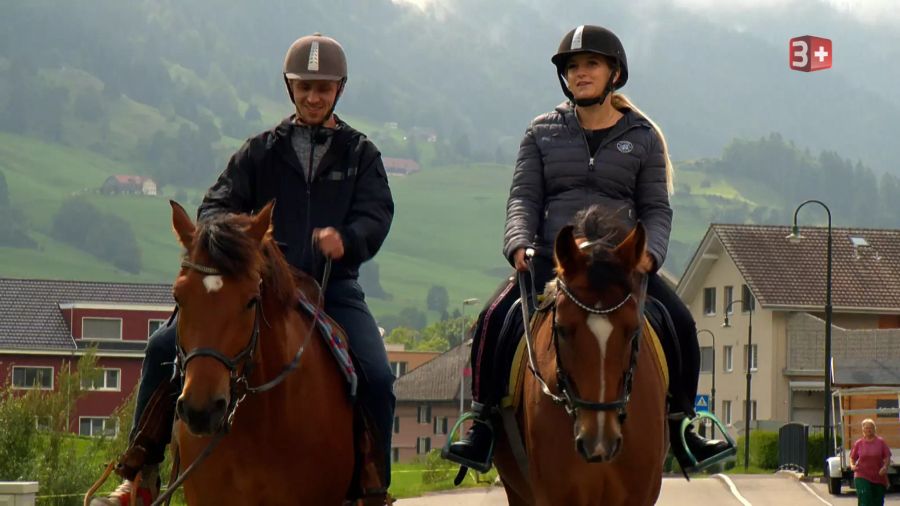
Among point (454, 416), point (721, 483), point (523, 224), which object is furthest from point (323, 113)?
point (454, 416)

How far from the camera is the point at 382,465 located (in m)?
9.70

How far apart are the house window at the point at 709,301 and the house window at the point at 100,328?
47.9 m

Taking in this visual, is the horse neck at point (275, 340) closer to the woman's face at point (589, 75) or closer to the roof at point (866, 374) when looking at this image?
the woman's face at point (589, 75)

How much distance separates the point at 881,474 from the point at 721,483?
60.6ft

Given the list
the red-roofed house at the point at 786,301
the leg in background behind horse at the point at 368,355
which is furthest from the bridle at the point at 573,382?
the red-roofed house at the point at 786,301

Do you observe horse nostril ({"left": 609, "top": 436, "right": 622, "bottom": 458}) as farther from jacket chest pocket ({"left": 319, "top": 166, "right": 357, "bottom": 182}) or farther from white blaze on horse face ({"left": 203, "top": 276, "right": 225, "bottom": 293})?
jacket chest pocket ({"left": 319, "top": 166, "right": 357, "bottom": 182})

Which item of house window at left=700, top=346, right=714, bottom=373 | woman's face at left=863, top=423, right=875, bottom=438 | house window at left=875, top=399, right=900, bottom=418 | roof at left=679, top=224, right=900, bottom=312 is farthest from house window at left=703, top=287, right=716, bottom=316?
woman's face at left=863, top=423, right=875, bottom=438

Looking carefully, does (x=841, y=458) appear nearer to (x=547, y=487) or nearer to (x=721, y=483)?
(x=721, y=483)

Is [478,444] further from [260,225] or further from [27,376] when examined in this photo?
[27,376]

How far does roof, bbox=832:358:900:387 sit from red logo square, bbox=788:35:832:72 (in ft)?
231

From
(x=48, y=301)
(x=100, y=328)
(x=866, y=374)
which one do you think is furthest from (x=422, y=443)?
(x=866, y=374)

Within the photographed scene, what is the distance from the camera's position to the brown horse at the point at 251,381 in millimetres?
7988

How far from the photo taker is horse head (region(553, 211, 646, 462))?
27.9ft

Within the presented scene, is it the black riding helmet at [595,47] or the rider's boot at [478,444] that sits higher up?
the black riding helmet at [595,47]
